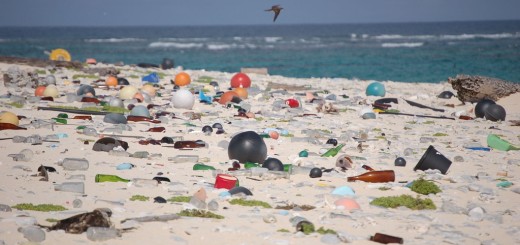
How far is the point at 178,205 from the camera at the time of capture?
6.86 meters

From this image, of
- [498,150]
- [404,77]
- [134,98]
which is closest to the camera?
[498,150]

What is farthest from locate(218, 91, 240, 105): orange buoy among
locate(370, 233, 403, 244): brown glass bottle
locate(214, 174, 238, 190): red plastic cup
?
locate(370, 233, 403, 244): brown glass bottle

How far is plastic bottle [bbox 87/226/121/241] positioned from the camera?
5.61 meters

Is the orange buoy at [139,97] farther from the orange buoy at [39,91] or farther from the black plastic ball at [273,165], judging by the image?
the black plastic ball at [273,165]

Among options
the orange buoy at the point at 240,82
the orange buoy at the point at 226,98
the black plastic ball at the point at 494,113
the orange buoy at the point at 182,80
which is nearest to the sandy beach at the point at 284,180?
the black plastic ball at the point at 494,113

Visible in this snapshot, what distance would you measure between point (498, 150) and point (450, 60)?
3133 centimetres

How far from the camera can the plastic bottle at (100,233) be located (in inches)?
221

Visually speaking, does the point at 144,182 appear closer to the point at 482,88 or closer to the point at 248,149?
the point at 248,149

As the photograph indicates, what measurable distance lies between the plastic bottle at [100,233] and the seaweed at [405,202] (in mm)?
2785

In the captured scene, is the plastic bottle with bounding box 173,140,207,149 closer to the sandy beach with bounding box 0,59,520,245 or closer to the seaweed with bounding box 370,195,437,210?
the sandy beach with bounding box 0,59,520,245

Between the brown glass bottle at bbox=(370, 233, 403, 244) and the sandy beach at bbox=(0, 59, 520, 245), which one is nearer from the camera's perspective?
the brown glass bottle at bbox=(370, 233, 403, 244)

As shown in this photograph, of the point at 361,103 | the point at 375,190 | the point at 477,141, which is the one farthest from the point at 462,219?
the point at 361,103

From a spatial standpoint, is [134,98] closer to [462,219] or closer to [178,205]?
[178,205]

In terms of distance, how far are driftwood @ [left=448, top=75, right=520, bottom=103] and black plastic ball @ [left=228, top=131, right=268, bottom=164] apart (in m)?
9.16
